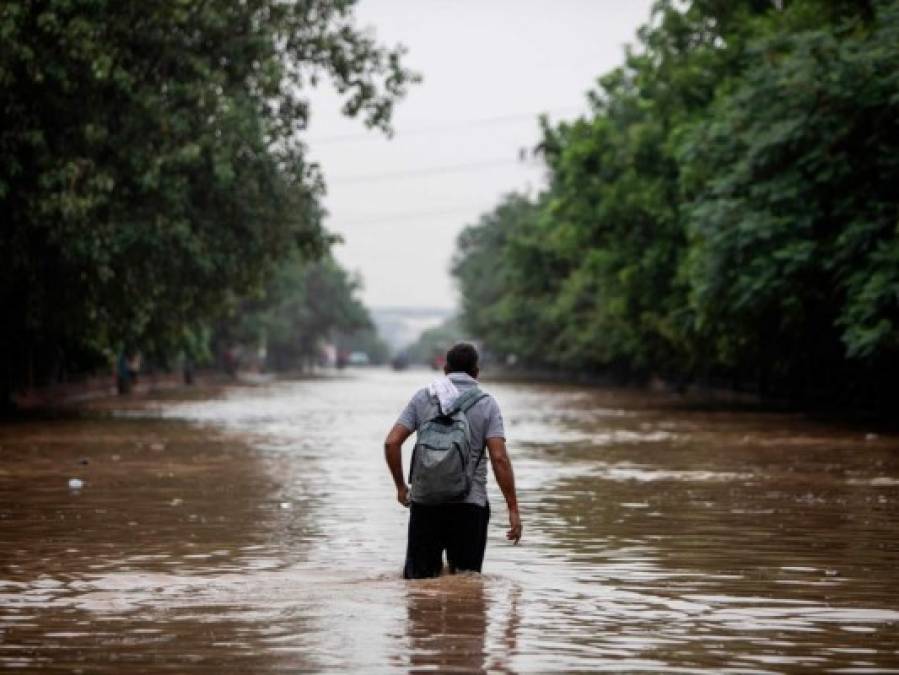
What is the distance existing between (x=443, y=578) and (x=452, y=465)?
84 cm

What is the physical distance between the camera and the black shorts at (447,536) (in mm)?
11572

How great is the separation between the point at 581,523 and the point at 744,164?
23160 mm

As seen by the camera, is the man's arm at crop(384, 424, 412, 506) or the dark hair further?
the dark hair

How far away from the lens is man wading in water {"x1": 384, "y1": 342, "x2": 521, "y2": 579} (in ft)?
37.4

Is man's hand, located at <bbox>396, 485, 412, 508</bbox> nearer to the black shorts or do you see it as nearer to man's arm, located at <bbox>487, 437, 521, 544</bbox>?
the black shorts

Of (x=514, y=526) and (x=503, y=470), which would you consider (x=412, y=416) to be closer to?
(x=503, y=470)

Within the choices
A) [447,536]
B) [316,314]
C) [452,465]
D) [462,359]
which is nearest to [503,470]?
[452,465]

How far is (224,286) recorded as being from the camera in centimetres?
4322

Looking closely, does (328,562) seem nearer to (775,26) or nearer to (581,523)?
(581,523)

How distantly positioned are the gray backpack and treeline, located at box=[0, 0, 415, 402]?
967 inches

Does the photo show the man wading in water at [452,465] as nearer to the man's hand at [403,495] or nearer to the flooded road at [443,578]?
the man's hand at [403,495]

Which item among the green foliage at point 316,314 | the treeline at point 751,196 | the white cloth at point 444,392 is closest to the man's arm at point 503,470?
the white cloth at point 444,392

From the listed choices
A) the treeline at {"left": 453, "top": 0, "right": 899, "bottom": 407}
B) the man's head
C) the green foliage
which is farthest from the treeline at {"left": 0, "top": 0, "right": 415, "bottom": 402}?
the green foliage

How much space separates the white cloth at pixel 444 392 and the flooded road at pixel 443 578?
113 centimetres
